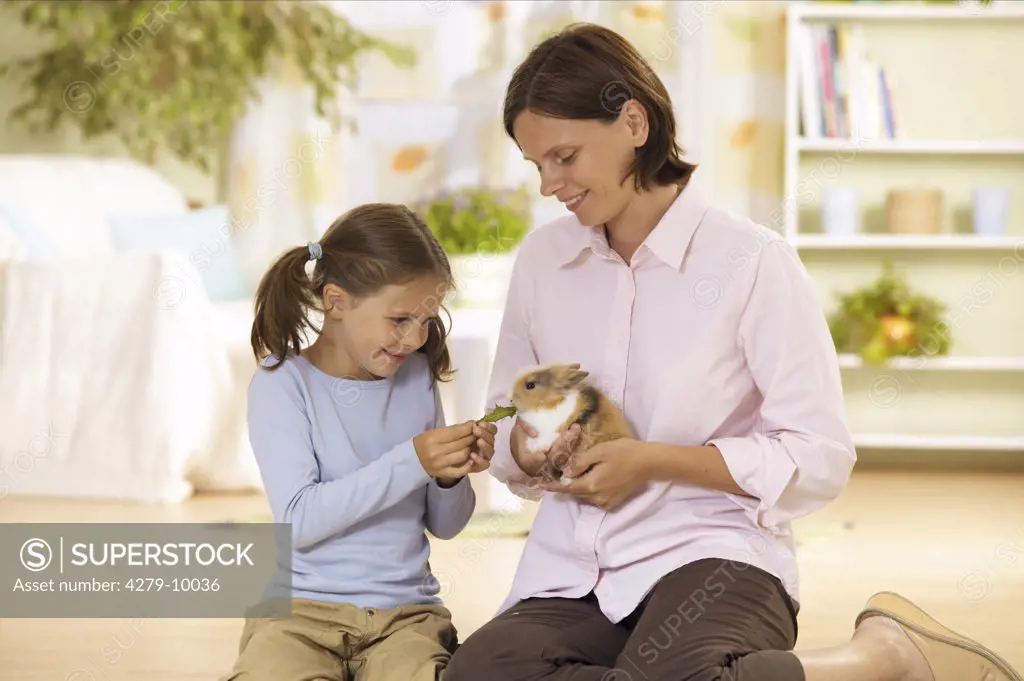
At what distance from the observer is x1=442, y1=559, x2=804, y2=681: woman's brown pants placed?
4.66 ft

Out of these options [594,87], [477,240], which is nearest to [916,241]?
[477,240]

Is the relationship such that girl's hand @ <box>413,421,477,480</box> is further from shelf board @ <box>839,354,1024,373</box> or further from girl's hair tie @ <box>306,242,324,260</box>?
shelf board @ <box>839,354,1024,373</box>

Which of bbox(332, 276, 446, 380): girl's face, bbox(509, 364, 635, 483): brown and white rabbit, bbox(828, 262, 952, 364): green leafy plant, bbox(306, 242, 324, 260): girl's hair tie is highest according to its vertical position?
bbox(306, 242, 324, 260): girl's hair tie

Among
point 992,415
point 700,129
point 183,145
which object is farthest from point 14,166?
point 992,415

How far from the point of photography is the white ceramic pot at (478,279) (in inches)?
130

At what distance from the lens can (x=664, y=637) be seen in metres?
1.45

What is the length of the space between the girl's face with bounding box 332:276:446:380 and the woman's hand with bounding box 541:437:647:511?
0.29 metres

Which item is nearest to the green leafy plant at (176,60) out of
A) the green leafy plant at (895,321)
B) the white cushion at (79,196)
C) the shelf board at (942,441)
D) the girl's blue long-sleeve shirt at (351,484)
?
the white cushion at (79,196)

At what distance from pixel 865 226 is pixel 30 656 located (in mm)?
3191

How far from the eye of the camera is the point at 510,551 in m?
2.95

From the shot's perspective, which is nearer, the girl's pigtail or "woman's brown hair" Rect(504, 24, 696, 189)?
"woman's brown hair" Rect(504, 24, 696, 189)

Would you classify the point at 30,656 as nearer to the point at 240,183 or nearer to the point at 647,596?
the point at 647,596

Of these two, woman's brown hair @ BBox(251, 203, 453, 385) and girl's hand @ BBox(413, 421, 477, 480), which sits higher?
woman's brown hair @ BBox(251, 203, 453, 385)

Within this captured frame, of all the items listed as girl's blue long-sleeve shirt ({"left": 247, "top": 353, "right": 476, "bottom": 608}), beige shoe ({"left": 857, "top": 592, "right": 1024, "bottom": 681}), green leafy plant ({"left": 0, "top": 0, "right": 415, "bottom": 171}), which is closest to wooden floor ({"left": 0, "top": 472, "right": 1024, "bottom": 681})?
beige shoe ({"left": 857, "top": 592, "right": 1024, "bottom": 681})
